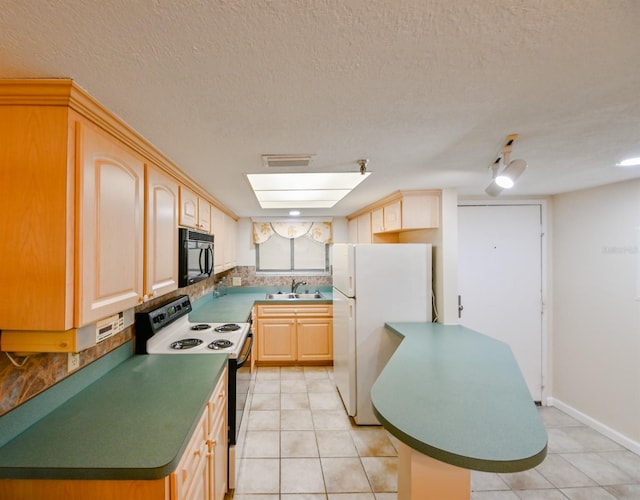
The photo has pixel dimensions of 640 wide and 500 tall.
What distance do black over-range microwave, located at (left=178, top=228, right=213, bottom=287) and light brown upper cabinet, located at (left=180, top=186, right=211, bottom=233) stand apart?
84mm

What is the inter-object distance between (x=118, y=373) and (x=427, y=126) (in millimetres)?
2096

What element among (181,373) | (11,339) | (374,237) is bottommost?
(181,373)

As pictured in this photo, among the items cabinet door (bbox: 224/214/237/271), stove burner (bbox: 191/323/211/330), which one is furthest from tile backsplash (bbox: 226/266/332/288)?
stove burner (bbox: 191/323/211/330)

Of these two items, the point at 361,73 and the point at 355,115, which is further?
the point at 355,115

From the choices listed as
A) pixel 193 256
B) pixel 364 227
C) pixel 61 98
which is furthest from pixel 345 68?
pixel 364 227

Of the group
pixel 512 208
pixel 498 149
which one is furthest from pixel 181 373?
pixel 512 208

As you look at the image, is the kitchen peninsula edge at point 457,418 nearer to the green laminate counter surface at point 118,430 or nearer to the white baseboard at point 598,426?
the green laminate counter surface at point 118,430

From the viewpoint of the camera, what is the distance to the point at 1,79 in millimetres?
844

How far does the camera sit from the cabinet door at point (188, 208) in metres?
1.97

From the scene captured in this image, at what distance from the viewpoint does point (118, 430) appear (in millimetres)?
1061

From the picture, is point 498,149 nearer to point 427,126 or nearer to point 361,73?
point 427,126

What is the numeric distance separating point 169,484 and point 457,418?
3.55 ft

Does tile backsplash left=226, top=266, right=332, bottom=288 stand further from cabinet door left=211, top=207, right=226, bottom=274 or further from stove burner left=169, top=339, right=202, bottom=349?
stove burner left=169, top=339, right=202, bottom=349

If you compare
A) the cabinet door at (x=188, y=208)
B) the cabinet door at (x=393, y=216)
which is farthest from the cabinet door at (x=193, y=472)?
the cabinet door at (x=393, y=216)
